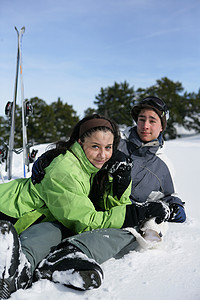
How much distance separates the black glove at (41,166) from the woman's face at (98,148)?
248mm

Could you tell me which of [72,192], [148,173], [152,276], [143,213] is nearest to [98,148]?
[72,192]

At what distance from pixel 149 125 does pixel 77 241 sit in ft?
4.31

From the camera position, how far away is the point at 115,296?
50.9 inches

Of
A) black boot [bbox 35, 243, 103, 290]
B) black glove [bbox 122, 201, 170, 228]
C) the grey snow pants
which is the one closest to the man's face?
black glove [bbox 122, 201, 170, 228]

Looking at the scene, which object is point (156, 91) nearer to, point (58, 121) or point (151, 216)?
point (58, 121)

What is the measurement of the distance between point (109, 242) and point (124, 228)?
0.18m

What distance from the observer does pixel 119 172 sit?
1.94m

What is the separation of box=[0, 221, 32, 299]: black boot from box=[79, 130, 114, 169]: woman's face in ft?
2.42

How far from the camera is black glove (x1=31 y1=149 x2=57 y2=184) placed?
175cm

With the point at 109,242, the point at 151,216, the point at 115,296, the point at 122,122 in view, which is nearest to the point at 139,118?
the point at 151,216

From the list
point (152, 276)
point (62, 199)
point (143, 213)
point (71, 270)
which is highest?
point (62, 199)

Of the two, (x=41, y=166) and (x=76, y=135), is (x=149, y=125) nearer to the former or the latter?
(x=76, y=135)

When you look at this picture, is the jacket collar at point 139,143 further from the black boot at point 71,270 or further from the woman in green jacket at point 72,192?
the black boot at point 71,270

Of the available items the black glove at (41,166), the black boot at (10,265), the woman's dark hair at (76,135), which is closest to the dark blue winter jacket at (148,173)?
the woman's dark hair at (76,135)
